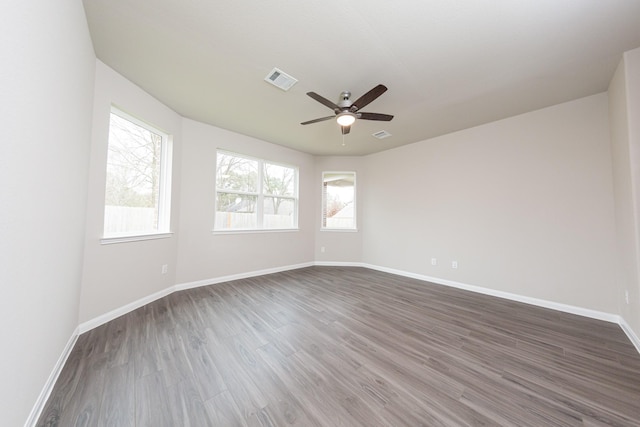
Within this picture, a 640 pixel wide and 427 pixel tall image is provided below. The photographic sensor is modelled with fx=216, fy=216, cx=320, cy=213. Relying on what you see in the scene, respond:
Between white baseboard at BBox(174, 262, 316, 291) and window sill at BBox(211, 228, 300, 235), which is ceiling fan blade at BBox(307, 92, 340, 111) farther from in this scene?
white baseboard at BBox(174, 262, 316, 291)

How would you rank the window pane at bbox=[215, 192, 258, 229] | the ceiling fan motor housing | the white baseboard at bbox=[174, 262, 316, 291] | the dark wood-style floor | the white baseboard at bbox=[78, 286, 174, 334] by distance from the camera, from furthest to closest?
the window pane at bbox=[215, 192, 258, 229] → the white baseboard at bbox=[174, 262, 316, 291] → the ceiling fan motor housing → the white baseboard at bbox=[78, 286, 174, 334] → the dark wood-style floor

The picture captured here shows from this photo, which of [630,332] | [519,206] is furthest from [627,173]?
[630,332]

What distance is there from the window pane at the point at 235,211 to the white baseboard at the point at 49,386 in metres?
2.24

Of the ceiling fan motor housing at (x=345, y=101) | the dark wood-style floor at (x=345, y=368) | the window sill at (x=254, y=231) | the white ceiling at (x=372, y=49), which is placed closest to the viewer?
the dark wood-style floor at (x=345, y=368)

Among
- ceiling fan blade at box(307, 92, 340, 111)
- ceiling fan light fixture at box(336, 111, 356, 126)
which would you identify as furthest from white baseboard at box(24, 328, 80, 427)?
ceiling fan light fixture at box(336, 111, 356, 126)

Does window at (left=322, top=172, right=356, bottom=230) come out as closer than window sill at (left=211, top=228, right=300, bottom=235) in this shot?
No

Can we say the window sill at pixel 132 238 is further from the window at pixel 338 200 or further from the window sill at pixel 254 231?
the window at pixel 338 200

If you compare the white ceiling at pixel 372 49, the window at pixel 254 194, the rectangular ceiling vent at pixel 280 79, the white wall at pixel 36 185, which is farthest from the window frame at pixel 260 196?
the white wall at pixel 36 185

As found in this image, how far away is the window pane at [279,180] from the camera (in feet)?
14.9

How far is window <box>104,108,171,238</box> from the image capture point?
247cm

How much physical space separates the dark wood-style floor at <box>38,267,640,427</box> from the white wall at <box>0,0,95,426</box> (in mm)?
408

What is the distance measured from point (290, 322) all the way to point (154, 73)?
3121mm

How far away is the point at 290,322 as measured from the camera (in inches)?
94.2

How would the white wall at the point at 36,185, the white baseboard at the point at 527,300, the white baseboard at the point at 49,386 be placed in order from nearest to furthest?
1. the white wall at the point at 36,185
2. the white baseboard at the point at 49,386
3. the white baseboard at the point at 527,300
